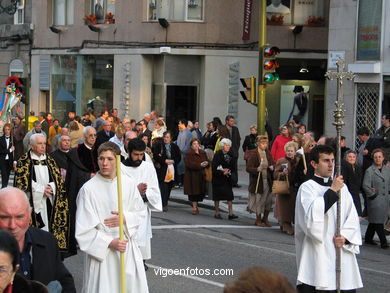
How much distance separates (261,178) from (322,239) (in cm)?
890

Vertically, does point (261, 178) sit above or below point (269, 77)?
below

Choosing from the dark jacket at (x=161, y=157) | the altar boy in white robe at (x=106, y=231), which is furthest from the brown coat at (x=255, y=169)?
the altar boy in white robe at (x=106, y=231)

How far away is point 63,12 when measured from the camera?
3431 centimetres

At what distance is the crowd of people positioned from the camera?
7.48 meters

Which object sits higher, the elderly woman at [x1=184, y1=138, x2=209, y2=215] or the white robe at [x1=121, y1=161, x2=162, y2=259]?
the white robe at [x1=121, y1=161, x2=162, y2=259]

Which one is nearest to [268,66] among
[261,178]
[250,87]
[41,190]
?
[250,87]

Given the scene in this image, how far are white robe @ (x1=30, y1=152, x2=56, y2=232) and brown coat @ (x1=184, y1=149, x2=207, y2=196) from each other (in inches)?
309

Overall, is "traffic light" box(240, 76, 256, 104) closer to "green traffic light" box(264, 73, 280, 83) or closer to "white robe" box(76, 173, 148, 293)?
"green traffic light" box(264, 73, 280, 83)

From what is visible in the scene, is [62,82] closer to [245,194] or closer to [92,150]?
[245,194]

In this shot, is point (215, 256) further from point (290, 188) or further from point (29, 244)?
point (29, 244)

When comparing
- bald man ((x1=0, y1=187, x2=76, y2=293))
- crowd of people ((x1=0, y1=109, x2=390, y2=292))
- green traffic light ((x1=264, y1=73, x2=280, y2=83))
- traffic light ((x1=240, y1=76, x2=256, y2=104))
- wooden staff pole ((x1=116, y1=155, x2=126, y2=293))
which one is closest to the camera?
bald man ((x1=0, y1=187, x2=76, y2=293))

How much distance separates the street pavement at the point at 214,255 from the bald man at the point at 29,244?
16.6ft

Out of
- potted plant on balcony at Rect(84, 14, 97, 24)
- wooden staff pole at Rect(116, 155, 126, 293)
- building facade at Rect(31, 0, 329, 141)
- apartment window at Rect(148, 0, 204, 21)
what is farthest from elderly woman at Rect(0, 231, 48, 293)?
potted plant on balcony at Rect(84, 14, 97, 24)

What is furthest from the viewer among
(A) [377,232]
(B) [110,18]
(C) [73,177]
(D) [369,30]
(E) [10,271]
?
(B) [110,18]
